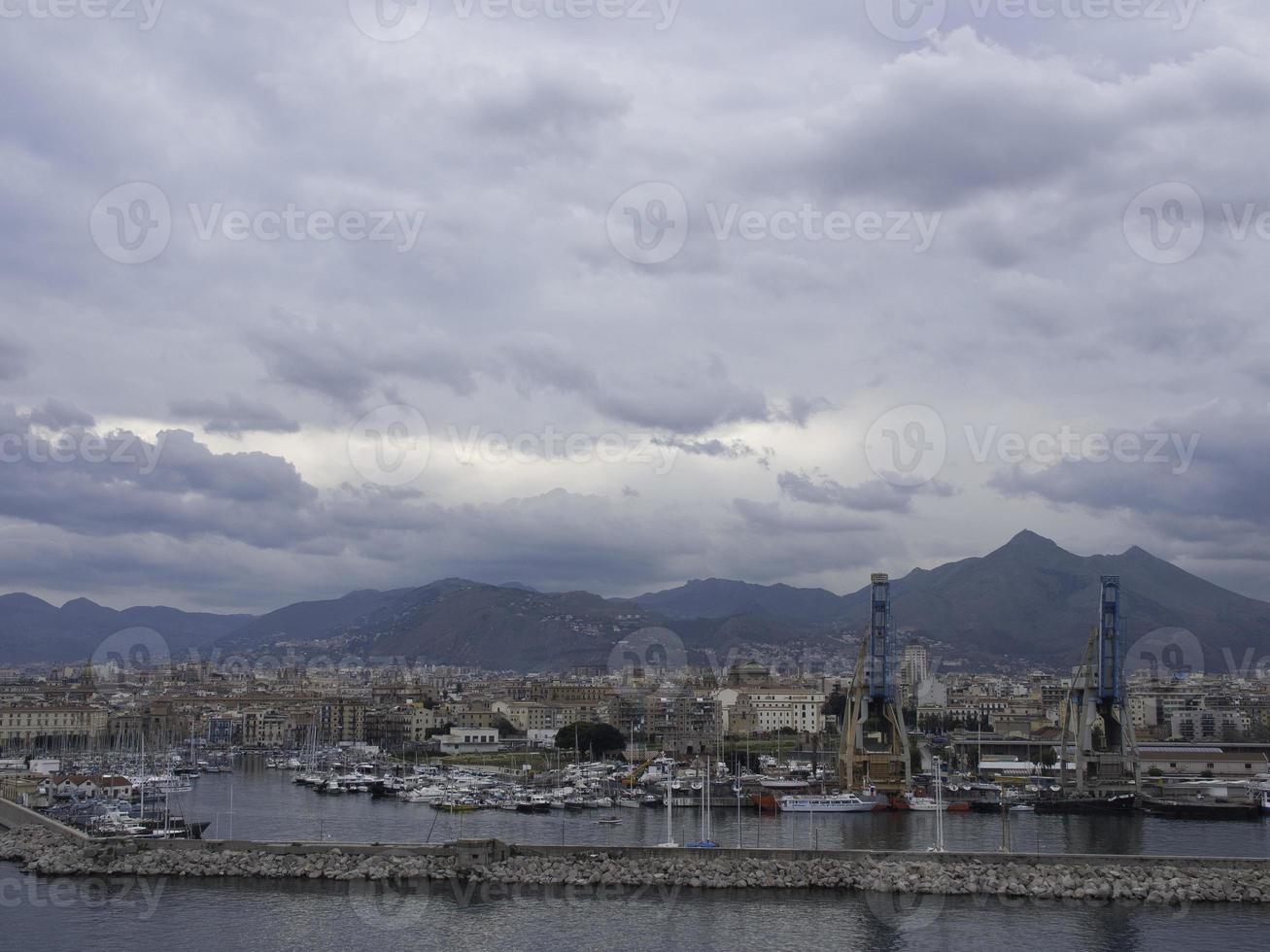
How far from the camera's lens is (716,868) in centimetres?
1597

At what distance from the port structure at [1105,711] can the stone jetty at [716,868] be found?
1538 cm

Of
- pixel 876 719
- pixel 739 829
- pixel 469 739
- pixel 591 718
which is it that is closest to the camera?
pixel 739 829

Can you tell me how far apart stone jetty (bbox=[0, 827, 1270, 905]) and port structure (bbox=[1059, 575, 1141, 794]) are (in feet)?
50.5

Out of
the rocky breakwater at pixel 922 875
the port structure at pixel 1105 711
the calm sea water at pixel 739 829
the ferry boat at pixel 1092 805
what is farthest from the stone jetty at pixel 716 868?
Result: the port structure at pixel 1105 711

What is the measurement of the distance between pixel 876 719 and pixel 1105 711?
19.4 ft

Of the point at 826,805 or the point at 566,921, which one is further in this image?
the point at 826,805

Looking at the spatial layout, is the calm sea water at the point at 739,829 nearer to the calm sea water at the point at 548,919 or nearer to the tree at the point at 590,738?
the calm sea water at the point at 548,919

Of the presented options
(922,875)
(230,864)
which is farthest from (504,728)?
(922,875)

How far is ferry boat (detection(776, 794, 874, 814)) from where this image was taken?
27.5 metres

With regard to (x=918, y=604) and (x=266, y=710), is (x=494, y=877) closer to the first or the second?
(x=266, y=710)

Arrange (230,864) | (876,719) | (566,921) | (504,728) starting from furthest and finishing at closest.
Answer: (504,728) → (876,719) → (230,864) → (566,921)

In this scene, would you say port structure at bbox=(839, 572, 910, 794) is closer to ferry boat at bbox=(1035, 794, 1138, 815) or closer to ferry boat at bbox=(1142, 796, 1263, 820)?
ferry boat at bbox=(1035, 794, 1138, 815)

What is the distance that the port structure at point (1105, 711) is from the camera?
99.8 feet

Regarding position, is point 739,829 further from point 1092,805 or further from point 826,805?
point 1092,805
